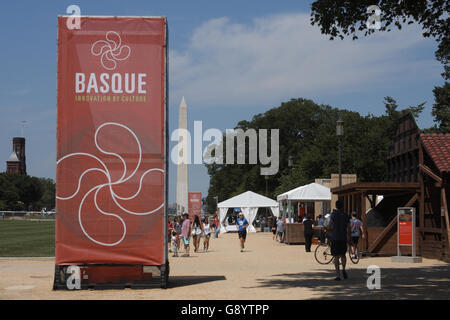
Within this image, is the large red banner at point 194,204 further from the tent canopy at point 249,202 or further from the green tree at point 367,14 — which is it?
the green tree at point 367,14

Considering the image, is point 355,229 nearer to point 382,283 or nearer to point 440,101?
point 382,283

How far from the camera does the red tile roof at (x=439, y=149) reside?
23.8m

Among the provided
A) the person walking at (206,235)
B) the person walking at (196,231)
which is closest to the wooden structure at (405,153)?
Answer: the person walking at (206,235)

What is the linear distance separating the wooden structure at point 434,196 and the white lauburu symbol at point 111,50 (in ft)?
43.9

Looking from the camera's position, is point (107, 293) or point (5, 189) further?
point (5, 189)

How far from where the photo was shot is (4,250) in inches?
1152

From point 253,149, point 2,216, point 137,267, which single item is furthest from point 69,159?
point 2,216

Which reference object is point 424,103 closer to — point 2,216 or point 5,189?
point 2,216

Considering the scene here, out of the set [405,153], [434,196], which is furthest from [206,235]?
[434,196]

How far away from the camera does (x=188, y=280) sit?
642 inches

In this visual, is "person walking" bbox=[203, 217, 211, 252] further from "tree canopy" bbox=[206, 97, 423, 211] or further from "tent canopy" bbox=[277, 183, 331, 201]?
"tree canopy" bbox=[206, 97, 423, 211]

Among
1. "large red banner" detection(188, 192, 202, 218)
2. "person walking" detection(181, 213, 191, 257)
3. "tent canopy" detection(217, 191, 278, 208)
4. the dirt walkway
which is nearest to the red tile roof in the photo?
the dirt walkway

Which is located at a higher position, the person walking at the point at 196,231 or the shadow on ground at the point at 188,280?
the person walking at the point at 196,231
